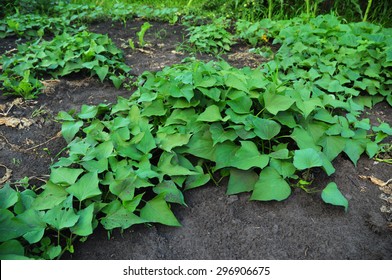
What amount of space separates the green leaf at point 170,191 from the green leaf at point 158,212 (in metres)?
0.06

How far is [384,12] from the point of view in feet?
15.8

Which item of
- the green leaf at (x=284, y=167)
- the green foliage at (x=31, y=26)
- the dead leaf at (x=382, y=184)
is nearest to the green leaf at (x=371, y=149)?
the dead leaf at (x=382, y=184)

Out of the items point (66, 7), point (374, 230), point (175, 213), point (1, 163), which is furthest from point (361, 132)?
Answer: point (66, 7)

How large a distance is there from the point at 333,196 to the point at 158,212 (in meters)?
0.87

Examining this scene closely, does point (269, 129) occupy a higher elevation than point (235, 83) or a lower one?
lower

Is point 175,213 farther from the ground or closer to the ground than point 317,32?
closer to the ground

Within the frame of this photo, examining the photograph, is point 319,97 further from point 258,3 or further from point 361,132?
point 258,3

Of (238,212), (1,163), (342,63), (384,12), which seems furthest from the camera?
(384,12)

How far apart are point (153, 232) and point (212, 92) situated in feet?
3.00

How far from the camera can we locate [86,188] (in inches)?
71.0

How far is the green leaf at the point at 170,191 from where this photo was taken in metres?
1.92

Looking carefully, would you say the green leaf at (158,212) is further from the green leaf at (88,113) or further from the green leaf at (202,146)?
the green leaf at (88,113)

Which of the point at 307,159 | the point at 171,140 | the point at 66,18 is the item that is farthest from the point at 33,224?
the point at 66,18

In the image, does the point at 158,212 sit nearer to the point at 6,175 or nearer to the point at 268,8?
the point at 6,175
